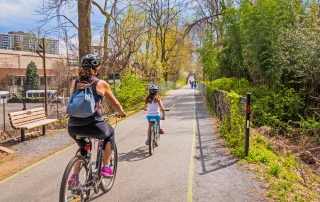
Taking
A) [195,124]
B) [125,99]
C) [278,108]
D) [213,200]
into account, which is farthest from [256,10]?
[213,200]

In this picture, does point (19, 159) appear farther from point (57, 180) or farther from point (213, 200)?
point (213, 200)

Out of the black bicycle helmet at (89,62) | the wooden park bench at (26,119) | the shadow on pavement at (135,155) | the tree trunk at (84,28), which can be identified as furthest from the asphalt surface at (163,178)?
the tree trunk at (84,28)

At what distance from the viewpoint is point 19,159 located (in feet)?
22.3

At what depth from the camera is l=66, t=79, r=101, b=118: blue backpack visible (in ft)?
11.7

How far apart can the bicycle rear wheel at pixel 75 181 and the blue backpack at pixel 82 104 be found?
1.87 feet

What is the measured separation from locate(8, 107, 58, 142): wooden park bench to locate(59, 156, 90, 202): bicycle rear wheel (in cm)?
508

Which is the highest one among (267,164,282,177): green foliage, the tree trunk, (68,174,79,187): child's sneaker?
the tree trunk

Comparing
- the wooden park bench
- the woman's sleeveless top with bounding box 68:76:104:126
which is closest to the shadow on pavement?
the woman's sleeveless top with bounding box 68:76:104:126

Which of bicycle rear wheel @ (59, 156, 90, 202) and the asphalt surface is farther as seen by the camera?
the asphalt surface

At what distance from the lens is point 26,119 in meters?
8.72

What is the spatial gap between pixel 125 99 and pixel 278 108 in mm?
10030

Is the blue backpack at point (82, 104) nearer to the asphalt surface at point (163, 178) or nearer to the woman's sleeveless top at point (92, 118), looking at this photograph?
the woman's sleeveless top at point (92, 118)

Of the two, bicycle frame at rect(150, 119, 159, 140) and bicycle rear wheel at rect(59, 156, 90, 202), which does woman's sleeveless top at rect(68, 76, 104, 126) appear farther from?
bicycle frame at rect(150, 119, 159, 140)

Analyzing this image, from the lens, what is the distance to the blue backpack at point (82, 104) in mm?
3574
